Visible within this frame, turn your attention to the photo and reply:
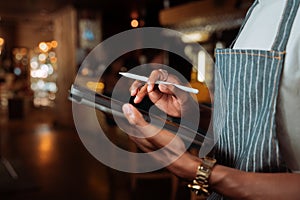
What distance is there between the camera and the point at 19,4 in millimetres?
8680

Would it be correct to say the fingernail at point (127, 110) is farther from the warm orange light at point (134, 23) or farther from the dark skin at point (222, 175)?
the warm orange light at point (134, 23)

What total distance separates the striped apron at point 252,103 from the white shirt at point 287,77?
2 cm

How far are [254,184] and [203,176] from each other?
10 cm

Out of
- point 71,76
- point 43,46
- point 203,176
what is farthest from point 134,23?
point 203,176

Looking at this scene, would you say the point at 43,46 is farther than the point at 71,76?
Yes

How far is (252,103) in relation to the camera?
81cm

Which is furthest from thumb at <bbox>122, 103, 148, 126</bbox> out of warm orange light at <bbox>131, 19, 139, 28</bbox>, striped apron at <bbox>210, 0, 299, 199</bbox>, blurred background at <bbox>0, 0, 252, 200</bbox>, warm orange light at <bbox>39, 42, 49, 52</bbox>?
warm orange light at <bbox>39, 42, 49, 52</bbox>

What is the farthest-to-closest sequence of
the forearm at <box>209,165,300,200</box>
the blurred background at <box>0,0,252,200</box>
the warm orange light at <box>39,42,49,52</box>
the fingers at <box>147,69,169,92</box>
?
the warm orange light at <box>39,42,49,52</box>, the blurred background at <box>0,0,252,200</box>, the fingers at <box>147,69,169,92</box>, the forearm at <box>209,165,300,200</box>

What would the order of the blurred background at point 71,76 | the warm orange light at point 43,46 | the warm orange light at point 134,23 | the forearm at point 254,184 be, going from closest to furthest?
the forearm at point 254,184, the blurred background at point 71,76, the warm orange light at point 134,23, the warm orange light at point 43,46

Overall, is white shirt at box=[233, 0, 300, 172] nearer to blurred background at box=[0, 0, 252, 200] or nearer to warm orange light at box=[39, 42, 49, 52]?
blurred background at box=[0, 0, 252, 200]

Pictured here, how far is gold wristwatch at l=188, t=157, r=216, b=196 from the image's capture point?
28.1 inches

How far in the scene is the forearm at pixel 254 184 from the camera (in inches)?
27.1

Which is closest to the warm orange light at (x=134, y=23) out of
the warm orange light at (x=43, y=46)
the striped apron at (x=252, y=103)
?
the warm orange light at (x=43, y=46)

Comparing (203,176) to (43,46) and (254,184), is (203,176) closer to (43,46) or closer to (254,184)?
(254,184)
